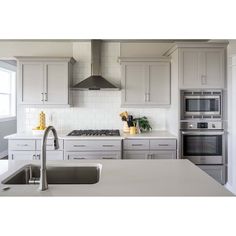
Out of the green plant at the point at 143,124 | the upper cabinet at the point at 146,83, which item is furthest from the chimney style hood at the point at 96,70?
the green plant at the point at 143,124

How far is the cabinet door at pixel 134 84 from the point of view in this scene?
147 inches

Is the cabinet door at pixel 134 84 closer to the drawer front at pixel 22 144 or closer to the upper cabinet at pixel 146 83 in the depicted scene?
the upper cabinet at pixel 146 83

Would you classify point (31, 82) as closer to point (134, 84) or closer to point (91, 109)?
point (91, 109)

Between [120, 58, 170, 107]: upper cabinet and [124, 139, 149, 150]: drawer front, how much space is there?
2.15 feet

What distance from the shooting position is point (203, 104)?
3309 millimetres

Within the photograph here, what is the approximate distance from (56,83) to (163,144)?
1.95 m

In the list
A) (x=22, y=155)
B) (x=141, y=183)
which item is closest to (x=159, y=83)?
(x=22, y=155)

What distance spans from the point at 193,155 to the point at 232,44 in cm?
182

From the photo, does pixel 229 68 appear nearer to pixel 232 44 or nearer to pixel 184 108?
pixel 232 44

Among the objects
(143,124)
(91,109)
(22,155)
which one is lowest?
(22,155)

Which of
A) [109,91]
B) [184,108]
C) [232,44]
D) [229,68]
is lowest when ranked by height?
[184,108]
